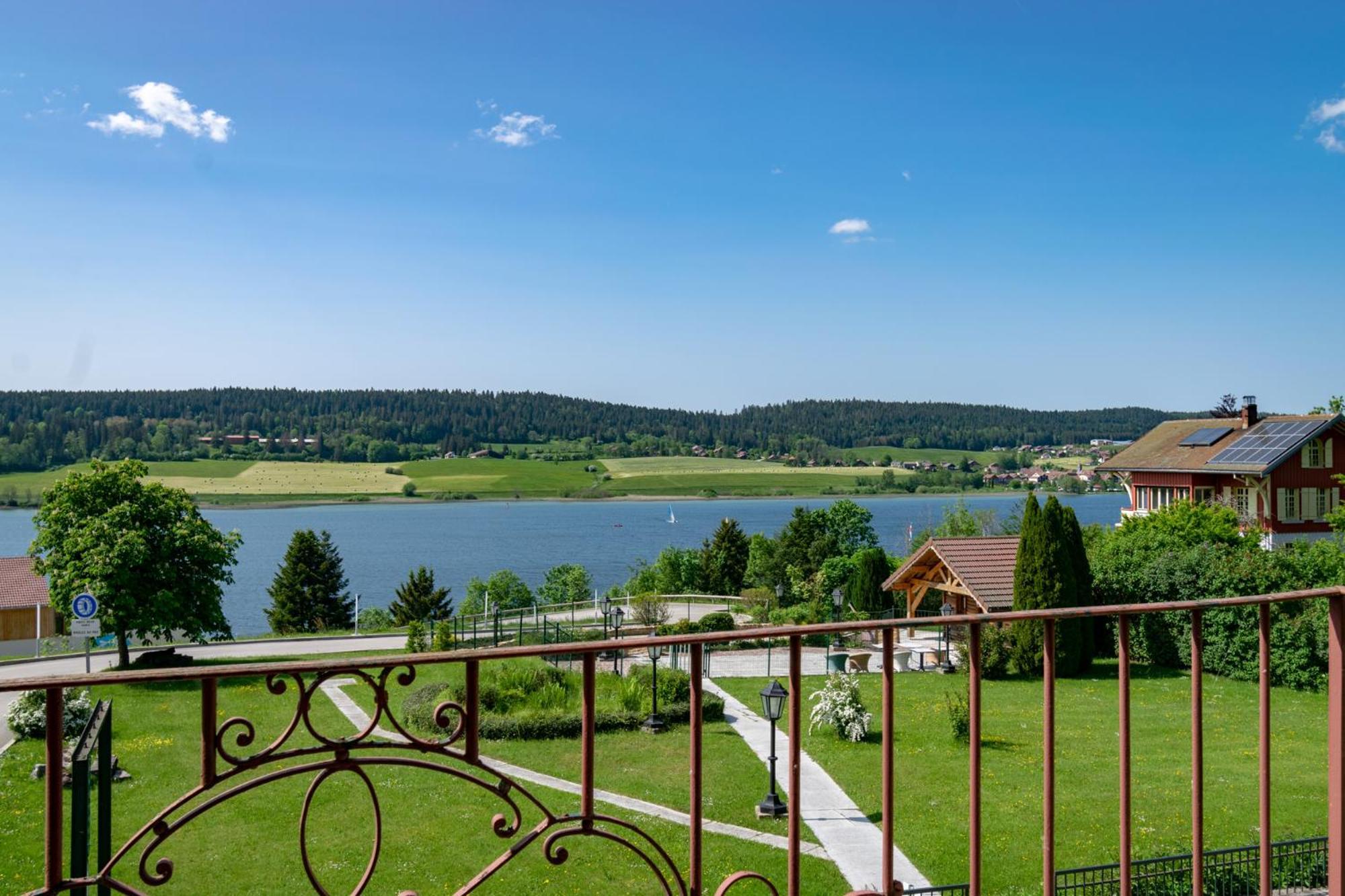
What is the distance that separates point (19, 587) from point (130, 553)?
14007 millimetres

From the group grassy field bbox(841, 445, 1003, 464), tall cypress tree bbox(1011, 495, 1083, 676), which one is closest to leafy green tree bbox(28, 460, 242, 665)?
tall cypress tree bbox(1011, 495, 1083, 676)

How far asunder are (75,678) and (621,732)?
16.1m

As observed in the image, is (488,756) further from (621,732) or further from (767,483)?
(767,483)

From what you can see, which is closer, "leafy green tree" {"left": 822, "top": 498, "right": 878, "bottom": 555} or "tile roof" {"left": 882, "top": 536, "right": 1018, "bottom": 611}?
"tile roof" {"left": 882, "top": 536, "right": 1018, "bottom": 611}

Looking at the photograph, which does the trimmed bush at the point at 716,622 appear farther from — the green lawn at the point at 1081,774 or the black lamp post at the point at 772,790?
the black lamp post at the point at 772,790

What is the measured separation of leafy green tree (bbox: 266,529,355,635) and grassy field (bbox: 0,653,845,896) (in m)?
28.2

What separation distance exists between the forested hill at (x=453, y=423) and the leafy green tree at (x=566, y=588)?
5883 cm

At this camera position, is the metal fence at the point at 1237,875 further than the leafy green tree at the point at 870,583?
No

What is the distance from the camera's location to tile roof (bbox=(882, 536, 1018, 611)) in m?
23.1

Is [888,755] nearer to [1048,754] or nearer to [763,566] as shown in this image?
[1048,754]

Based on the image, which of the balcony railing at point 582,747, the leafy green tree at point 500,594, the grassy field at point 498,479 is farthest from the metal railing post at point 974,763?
the grassy field at point 498,479

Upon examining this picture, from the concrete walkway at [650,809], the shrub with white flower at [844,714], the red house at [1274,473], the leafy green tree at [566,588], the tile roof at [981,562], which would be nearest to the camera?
the concrete walkway at [650,809]

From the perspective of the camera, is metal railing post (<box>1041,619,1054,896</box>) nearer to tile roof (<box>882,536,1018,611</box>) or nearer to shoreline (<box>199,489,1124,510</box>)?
tile roof (<box>882,536,1018,611</box>)

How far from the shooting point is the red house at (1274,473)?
29.6 m
